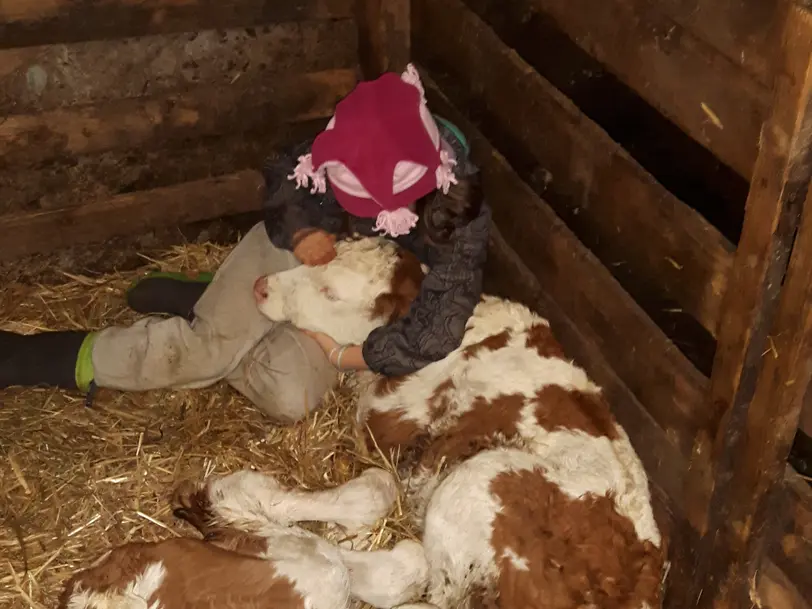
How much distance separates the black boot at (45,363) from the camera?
3389 millimetres

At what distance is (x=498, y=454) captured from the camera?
271cm

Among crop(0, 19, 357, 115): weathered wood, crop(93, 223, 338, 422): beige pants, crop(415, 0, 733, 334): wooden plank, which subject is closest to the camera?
crop(415, 0, 733, 334): wooden plank

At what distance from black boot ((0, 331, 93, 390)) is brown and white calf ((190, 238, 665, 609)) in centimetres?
83

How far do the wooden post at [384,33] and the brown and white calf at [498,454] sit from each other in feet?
3.66

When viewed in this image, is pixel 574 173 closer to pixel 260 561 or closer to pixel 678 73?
pixel 678 73

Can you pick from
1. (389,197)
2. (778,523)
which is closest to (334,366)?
(389,197)

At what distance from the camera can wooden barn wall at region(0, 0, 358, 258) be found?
3494mm

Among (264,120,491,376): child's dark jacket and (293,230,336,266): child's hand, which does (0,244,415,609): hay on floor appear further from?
(293,230,336,266): child's hand

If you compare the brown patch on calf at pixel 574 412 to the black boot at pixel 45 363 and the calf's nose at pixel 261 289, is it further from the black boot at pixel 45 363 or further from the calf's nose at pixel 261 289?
the black boot at pixel 45 363

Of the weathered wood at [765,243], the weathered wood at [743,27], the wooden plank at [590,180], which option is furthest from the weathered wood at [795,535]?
the weathered wood at [743,27]

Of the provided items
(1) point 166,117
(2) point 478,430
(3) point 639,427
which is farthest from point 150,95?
(3) point 639,427

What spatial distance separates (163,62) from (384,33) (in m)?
0.99

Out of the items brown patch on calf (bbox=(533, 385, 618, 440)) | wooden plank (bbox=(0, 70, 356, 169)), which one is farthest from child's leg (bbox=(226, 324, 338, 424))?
wooden plank (bbox=(0, 70, 356, 169))

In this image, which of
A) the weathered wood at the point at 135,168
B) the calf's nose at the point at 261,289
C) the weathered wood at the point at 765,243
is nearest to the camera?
the weathered wood at the point at 765,243
